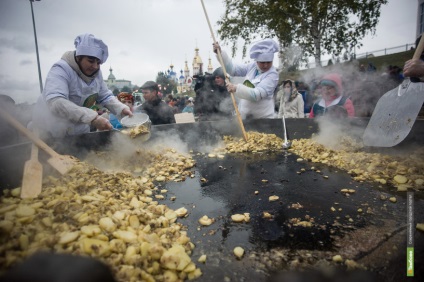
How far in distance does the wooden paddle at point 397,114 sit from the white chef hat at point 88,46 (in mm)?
3345

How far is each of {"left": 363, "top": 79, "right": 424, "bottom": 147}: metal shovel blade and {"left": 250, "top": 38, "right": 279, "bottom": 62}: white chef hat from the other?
69.9 inches

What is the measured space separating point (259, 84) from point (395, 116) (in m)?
1.96

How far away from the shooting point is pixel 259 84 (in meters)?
3.83

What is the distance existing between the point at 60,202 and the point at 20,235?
332 mm

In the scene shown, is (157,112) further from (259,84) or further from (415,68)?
(415,68)

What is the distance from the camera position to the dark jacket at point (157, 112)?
5.46m

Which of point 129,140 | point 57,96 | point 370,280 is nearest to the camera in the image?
point 370,280

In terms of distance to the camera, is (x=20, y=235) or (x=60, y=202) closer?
(x=20, y=235)

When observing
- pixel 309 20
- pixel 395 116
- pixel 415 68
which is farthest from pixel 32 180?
pixel 309 20

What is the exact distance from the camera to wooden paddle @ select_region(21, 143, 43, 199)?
5.43 ft

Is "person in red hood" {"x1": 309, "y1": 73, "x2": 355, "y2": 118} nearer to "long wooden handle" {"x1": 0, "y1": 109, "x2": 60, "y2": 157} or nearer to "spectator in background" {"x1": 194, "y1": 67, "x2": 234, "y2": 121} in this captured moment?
"spectator in background" {"x1": 194, "y1": 67, "x2": 234, "y2": 121}

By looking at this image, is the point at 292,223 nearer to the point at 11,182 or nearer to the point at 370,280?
the point at 370,280

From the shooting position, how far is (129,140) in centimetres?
285

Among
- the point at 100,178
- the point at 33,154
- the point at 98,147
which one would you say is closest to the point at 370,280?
the point at 100,178
